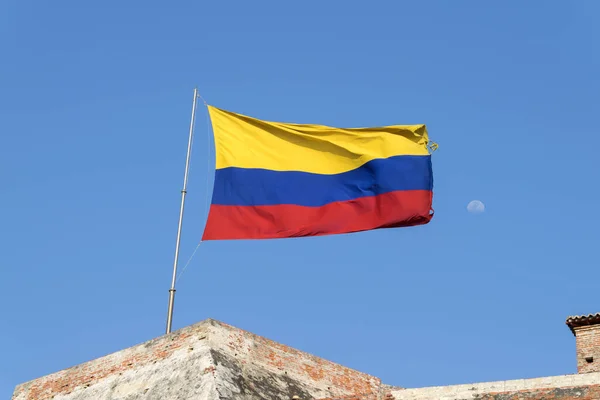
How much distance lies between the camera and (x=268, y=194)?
20.5m

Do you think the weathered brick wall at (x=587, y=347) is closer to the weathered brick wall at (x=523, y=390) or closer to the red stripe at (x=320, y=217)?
the red stripe at (x=320, y=217)

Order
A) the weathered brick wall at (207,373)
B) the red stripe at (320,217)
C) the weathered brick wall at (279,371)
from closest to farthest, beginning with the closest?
the weathered brick wall at (207,373) → the weathered brick wall at (279,371) → the red stripe at (320,217)

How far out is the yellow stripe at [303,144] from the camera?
814 inches

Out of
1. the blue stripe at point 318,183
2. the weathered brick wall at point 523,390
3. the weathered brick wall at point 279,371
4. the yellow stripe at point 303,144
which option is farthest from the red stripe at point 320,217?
the weathered brick wall at point 523,390

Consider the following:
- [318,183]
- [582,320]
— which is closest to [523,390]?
[318,183]

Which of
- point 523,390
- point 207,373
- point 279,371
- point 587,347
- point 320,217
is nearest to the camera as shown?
point 523,390

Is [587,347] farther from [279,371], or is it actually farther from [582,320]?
[279,371]

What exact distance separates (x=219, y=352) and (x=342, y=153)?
211 inches

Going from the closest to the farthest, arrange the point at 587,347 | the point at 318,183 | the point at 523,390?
the point at 523,390, the point at 318,183, the point at 587,347

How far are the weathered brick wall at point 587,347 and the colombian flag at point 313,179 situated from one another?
13.9 meters

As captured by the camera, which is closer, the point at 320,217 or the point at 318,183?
the point at 320,217

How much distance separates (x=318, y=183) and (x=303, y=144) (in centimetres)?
94

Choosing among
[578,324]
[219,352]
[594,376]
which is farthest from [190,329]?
[578,324]

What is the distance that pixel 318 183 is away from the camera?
67.9ft
